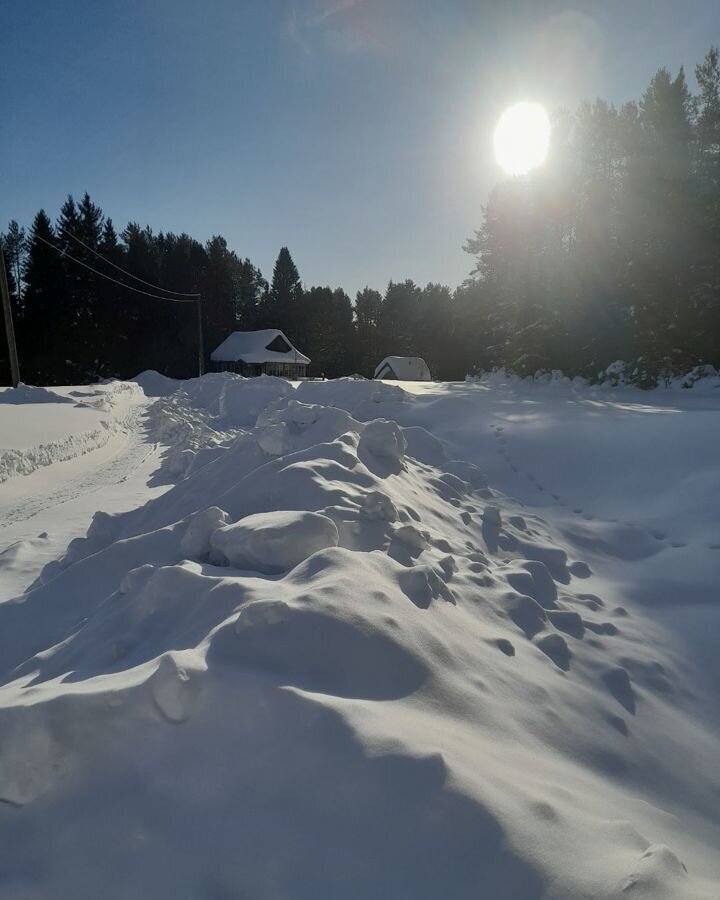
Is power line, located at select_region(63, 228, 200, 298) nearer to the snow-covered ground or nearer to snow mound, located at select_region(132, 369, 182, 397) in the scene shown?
snow mound, located at select_region(132, 369, 182, 397)

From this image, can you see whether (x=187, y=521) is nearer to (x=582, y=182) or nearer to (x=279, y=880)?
(x=279, y=880)

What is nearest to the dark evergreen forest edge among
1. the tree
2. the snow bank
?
the tree

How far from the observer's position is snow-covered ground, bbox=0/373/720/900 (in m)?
1.38

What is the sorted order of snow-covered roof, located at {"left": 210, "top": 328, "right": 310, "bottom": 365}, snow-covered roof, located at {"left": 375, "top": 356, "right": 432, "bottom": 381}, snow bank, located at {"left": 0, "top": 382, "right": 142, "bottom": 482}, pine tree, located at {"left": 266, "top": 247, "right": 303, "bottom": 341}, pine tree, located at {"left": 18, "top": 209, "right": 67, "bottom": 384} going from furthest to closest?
pine tree, located at {"left": 266, "top": 247, "right": 303, "bottom": 341}, snow-covered roof, located at {"left": 375, "top": 356, "right": 432, "bottom": 381}, snow-covered roof, located at {"left": 210, "top": 328, "right": 310, "bottom": 365}, pine tree, located at {"left": 18, "top": 209, "right": 67, "bottom": 384}, snow bank, located at {"left": 0, "top": 382, "right": 142, "bottom": 482}

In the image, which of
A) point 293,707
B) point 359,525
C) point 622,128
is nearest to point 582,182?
point 622,128

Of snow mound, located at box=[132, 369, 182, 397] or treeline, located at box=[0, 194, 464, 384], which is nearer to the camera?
snow mound, located at box=[132, 369, 182, 397]

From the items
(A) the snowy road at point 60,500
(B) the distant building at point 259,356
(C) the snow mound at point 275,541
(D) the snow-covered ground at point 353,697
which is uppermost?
(B) the distant building at point 259,356

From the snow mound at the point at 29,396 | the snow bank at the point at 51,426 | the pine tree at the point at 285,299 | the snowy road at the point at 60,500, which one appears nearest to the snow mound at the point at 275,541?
the snowy road at the point at 60,500

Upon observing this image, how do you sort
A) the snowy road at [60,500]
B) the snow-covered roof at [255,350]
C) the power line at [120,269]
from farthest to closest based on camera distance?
the snow-covered roof at [255,350], the power line at [120,269], the snowy road at [60,500]

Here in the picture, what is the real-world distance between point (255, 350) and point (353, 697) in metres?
41.3

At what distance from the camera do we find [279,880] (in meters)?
1.32

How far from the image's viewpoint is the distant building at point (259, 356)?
4122cm

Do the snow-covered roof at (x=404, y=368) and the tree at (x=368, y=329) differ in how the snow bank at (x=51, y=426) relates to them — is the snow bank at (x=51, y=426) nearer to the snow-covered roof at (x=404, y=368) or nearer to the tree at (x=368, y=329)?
the snow-covered roof at (x=404, y=368)

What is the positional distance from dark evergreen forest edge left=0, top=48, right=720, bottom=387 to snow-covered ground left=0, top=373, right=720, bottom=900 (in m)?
13.3
